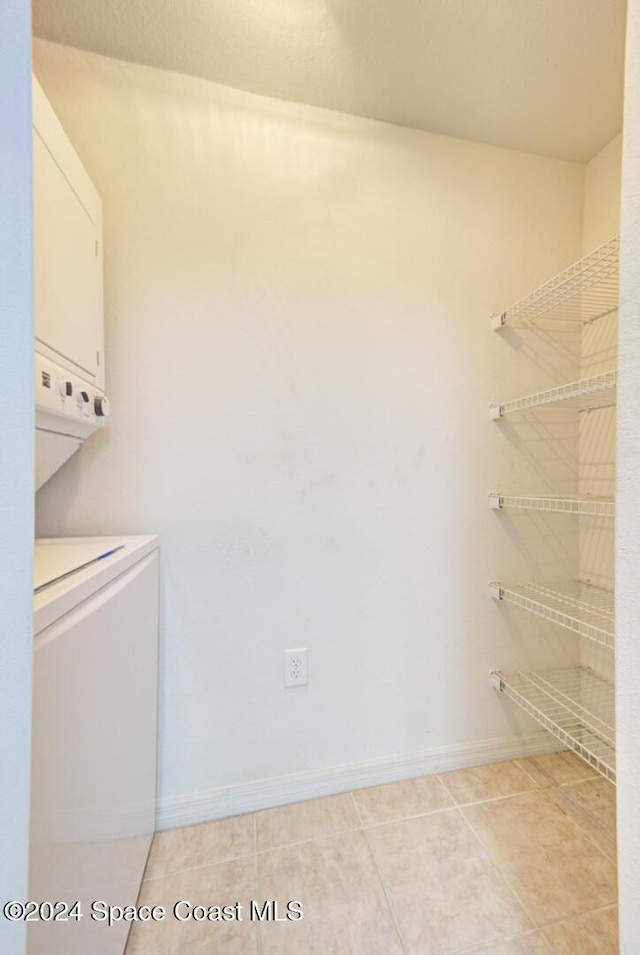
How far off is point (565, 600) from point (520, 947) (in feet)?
3.03

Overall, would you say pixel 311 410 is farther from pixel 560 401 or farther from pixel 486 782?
pixel 486 782

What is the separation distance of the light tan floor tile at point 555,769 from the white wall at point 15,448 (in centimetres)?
157

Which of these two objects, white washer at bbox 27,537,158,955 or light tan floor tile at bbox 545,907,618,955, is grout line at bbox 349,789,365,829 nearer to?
light tan floor tile at bbox 545,907,618,955

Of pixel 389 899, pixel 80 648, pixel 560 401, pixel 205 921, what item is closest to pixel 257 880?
pixel 205 921

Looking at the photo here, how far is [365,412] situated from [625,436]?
778 mm

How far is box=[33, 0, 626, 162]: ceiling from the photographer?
923 mm

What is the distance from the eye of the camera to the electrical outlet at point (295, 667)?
1171mm

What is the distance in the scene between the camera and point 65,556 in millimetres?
752

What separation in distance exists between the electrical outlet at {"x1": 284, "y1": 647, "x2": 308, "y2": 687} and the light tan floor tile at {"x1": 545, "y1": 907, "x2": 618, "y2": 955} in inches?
31.6


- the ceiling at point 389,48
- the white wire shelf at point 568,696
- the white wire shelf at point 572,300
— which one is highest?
the ceiling at point 389,48

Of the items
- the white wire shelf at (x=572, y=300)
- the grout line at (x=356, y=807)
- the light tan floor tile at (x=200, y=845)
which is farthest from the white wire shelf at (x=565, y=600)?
the light tan floor tile at (x=200, y=845)

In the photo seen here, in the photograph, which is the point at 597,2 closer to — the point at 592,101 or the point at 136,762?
the point at 592,101

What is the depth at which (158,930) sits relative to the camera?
0.83 meters

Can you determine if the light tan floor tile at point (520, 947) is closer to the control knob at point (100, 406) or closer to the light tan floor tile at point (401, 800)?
the light tan floor tile at point (401, 800)
